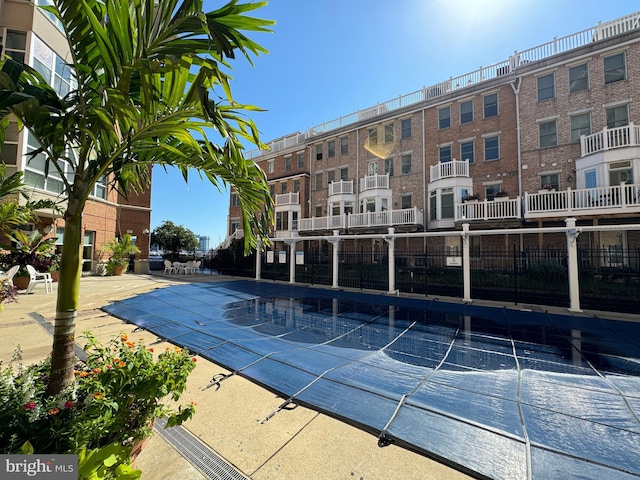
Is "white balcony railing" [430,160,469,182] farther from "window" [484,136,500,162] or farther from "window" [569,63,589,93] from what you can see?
"window" [569,63,589,93]

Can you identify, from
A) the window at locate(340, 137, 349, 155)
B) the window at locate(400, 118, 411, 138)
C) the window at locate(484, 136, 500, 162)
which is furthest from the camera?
the window at locate(340, 137, 349, 155)

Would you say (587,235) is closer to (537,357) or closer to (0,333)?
(537,357)

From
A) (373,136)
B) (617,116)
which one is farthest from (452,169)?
(617,116)

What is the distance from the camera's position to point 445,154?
17297mm

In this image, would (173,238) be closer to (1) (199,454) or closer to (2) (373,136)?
(2) (373,136)

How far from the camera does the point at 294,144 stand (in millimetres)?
25016

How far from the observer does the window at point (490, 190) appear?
49.7 ft

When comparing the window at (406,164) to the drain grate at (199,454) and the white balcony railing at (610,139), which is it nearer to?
the white balcony railing at (610,139)

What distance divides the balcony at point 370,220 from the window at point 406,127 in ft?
18.6

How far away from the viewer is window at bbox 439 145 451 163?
56.3 ft

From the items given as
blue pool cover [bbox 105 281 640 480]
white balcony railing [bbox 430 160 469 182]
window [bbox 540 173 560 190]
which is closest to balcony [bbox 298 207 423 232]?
white balcony railing [bbox 430 160 469 182]

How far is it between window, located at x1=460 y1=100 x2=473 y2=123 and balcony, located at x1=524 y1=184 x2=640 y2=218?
6.33 m

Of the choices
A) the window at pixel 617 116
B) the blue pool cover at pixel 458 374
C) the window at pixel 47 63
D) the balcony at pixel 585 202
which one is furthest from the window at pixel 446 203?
the window at pixel 47 63

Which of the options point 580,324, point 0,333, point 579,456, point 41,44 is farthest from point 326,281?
point 41,44
